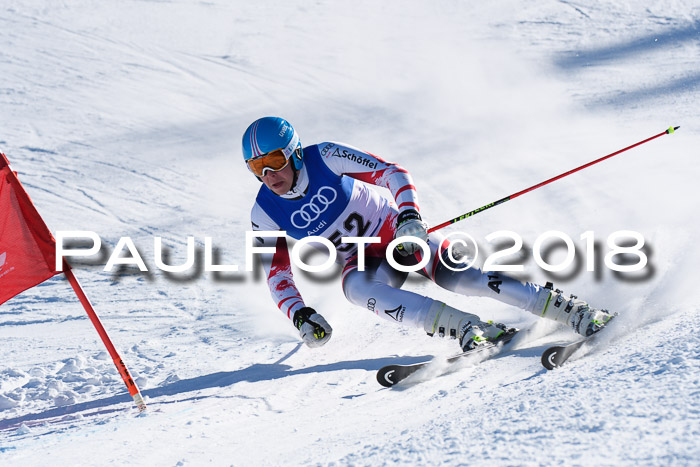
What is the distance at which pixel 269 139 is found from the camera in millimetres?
3789

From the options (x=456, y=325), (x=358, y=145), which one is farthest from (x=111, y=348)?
(x=358, y=145)

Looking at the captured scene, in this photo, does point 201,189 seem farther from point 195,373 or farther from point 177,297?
point 195,373

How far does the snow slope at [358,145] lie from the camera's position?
237cm

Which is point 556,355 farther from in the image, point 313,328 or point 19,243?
point 19,243

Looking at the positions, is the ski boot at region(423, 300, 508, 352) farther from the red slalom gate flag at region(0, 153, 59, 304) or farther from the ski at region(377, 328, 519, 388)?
the red slalom gate flag at region(0, 153, 59, 304)

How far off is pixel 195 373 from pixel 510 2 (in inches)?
525

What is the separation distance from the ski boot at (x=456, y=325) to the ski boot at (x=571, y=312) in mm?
352

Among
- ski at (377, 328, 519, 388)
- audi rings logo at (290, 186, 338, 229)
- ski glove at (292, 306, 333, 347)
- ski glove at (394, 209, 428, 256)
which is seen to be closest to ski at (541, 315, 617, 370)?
ski at (377, 328, 519, 388)

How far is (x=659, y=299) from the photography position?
3.46 meters

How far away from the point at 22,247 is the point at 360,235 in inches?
70.2

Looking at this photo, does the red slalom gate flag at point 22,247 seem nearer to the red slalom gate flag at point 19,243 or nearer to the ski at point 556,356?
the red slalom gate flag at point 19,243

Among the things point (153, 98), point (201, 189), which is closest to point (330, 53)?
point (153, 98)

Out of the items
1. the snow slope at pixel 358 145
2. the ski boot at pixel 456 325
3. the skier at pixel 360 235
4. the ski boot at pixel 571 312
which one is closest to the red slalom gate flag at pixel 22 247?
the snow slope at pixel 358 145

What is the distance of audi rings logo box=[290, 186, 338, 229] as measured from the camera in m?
3.98
